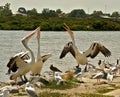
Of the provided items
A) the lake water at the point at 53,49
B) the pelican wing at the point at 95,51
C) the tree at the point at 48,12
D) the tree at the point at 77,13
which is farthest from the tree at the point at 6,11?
the pelican wing at the point at 95,51

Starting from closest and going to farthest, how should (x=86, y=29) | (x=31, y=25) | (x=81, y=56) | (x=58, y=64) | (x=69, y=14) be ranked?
(x=81, y=56), (x=58, y=64), (x=31, y=25), (x=86, y=29), (x=69, y=14)

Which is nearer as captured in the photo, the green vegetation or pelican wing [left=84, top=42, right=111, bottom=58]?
the green vegetation

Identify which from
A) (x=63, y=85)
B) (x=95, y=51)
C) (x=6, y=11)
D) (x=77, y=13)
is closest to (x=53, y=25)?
(x=6, y=11)

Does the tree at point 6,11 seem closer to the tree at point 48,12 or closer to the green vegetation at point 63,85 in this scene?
the tree at point 48,12

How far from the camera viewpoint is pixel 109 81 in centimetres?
1647

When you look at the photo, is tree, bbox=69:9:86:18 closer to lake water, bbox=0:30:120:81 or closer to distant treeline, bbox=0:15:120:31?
distant treeline, bbox=0:15:120:31

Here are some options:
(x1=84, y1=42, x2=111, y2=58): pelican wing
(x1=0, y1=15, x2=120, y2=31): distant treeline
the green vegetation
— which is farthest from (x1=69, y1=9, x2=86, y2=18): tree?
the green vegetation

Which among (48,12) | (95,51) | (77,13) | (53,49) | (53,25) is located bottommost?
(53,49)

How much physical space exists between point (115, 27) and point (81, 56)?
265 ft

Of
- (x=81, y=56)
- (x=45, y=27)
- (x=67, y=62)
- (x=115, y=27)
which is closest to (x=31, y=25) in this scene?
(x=45, y=27)

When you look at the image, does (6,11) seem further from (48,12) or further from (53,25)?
(53,25)

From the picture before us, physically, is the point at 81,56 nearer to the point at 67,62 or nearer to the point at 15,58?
the point at 15,58

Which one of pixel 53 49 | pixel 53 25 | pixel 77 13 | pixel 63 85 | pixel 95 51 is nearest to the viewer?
pixel 63 85

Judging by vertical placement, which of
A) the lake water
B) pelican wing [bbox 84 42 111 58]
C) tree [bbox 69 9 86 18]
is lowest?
the lake water
